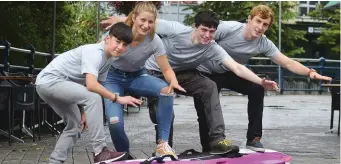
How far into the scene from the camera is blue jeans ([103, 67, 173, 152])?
5339mm

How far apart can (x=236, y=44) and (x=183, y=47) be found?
68cm

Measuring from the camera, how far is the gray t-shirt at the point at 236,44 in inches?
239

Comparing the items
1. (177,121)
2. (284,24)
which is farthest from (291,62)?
(284,24)

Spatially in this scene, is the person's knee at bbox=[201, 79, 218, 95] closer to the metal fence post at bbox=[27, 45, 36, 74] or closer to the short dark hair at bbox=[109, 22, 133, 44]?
the short dark hair at bbox=[109, 22, 133, 44]

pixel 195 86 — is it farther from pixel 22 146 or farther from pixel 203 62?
pixel 22 146

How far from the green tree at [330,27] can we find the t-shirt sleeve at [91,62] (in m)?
38.5

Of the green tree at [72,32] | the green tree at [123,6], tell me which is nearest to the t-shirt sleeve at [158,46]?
the green tree at [123,6]

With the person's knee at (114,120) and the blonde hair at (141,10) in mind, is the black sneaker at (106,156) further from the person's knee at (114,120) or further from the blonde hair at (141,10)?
the blonde hair at (141,10)

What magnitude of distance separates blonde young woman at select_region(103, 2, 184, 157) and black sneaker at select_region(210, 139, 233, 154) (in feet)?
1.19

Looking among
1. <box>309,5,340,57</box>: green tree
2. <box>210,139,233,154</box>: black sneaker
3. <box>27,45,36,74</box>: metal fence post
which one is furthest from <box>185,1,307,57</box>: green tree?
<box>210,139,233,154</box>: black sneaker

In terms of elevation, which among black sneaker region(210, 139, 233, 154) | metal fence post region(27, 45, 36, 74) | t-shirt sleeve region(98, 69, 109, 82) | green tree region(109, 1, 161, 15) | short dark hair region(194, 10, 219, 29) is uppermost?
green tree region(109, 1, 161, 15)

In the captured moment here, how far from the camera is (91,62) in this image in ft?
15.7

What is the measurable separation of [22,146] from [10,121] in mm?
415

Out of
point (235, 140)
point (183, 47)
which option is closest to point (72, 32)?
point (235, 140)
